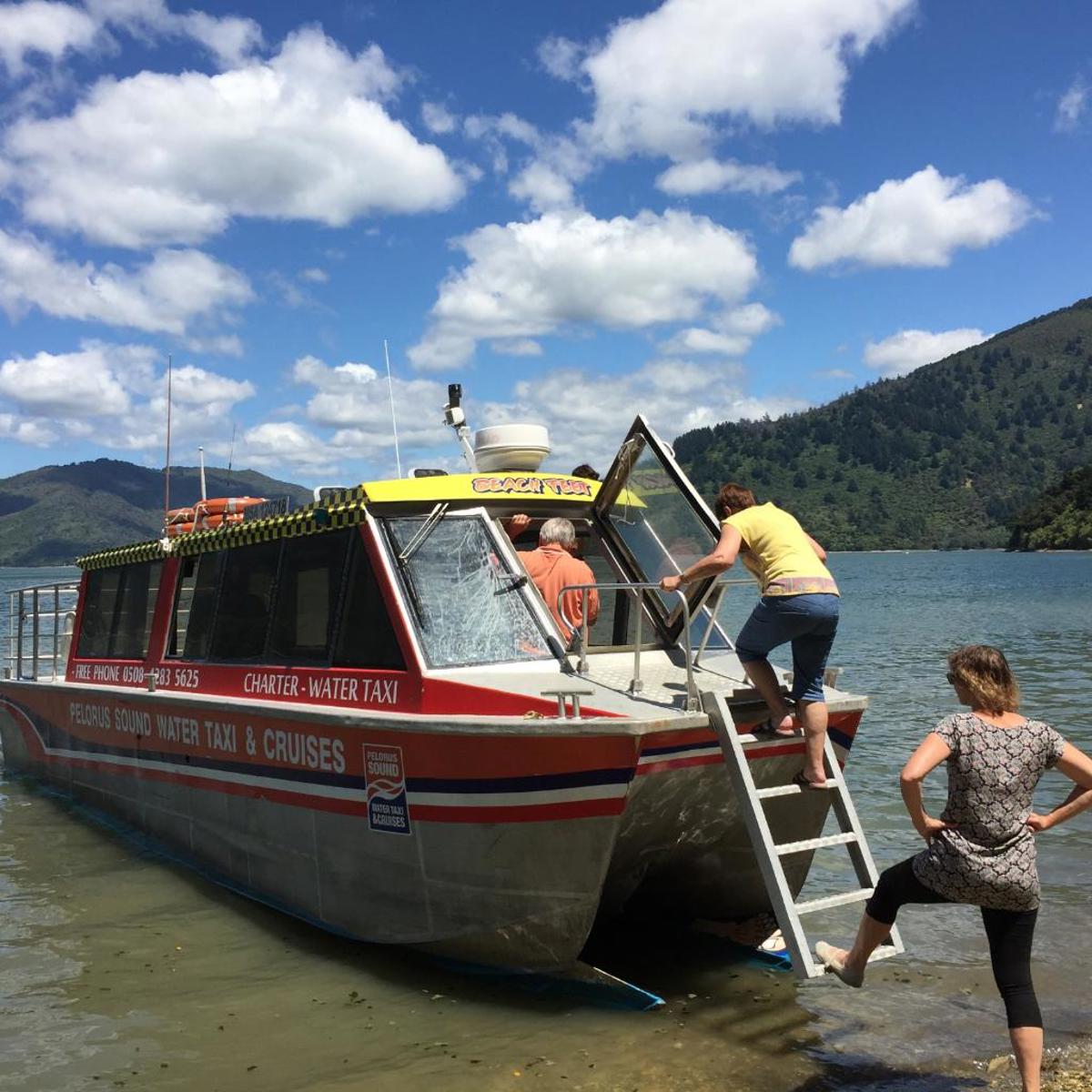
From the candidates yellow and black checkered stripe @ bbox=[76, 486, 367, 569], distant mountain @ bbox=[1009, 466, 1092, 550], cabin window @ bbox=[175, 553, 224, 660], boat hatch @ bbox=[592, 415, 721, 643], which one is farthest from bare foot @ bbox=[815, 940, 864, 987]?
distant mountain @ bbox=[1009, 466, 1092, 550]

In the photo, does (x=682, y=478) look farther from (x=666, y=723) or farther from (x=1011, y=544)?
(x=1011, y=544)

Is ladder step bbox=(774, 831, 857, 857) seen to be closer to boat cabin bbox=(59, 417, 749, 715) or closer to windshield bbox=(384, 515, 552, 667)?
boat cabin bbox=(59, 417, 749, 715)

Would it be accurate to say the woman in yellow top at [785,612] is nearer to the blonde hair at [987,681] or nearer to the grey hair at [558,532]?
the blonde hair at [987,681]

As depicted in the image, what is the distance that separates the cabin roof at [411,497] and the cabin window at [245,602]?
0.10 meters

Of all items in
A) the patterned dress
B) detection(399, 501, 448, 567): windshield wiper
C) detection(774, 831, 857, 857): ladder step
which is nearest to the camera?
the patterned dress

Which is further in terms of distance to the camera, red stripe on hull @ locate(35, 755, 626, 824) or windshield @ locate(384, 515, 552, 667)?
windshield @ locate(384, 515, 552, 667)

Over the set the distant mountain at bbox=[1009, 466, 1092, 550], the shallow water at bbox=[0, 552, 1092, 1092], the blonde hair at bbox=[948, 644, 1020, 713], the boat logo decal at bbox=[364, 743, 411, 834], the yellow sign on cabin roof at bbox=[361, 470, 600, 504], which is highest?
the distant mountain at bbox=[1009, 466, 1092, 550]

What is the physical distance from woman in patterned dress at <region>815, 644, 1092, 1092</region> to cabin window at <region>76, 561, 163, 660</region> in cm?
694

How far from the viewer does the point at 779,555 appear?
579cm

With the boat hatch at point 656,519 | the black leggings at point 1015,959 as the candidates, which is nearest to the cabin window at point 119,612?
the boat hatch at point 656,519

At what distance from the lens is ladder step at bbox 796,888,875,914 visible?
5129 mm

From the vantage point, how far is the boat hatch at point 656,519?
6.80 meters

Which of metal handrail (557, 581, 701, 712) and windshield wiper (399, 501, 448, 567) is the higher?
windshield wiper (399, 501, 448, 567)

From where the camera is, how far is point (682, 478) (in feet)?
22.1
